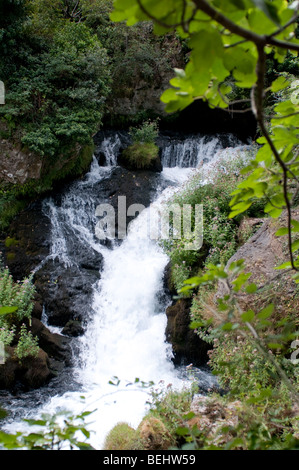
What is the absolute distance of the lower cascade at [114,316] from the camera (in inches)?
177

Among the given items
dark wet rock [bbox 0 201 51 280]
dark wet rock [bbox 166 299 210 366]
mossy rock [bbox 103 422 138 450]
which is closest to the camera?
mossy rock [bbox 103 422 138 450]

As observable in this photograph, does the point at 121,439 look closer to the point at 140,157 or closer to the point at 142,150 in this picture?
the point at 140,157

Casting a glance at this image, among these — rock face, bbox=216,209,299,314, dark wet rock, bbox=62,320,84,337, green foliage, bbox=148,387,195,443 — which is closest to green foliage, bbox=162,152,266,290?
rock face, bbox=216,209,299,314

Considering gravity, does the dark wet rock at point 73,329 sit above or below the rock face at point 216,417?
below

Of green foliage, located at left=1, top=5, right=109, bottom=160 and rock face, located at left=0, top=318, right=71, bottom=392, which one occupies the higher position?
green foliage, located at left=1, top=5, right=109, bottom=160

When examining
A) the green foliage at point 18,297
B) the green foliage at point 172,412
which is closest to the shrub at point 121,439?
the green foliage at point 172,412

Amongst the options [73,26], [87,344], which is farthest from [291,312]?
[73,26]

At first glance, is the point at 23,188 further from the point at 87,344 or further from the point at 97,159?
the point at 87,344

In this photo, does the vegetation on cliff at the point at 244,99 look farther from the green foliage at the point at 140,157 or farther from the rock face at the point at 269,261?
the green foliage at the point at 140,157

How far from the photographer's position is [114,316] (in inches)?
254

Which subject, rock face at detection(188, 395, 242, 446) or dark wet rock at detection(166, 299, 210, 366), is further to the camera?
dark wet rock at detection(166, 299, 210, 366)

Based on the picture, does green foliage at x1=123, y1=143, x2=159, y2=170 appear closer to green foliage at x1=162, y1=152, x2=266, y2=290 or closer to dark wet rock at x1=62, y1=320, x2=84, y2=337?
green foliage at x1=162, y1=152, x2=266, y2=290

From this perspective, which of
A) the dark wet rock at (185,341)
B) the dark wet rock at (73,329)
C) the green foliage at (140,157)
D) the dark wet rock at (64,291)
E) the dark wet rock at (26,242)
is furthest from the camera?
the green foliage at (140,157)

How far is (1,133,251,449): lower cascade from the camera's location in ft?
14.8
